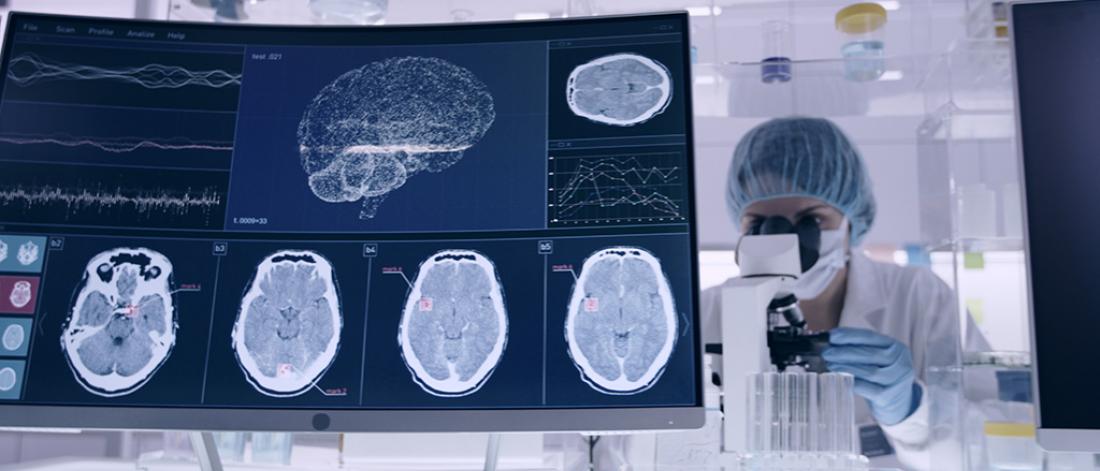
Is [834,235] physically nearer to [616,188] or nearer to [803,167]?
[803,167]

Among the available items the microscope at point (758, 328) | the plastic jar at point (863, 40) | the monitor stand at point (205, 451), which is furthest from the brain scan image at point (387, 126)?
the plastic jar at point (863, 40)

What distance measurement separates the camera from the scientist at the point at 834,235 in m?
2.24

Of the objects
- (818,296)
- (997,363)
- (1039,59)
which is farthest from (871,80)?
(1039,59)

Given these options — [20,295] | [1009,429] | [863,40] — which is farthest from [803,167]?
[20,295]

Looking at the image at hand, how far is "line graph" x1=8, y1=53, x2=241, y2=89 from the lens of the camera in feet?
3.59

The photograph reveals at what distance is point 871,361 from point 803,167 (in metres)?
0.66

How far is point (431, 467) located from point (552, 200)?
18.7 inches

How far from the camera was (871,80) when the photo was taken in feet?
7.82

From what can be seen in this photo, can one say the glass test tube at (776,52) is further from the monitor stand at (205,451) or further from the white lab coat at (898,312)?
the monitor stand at (205,451)

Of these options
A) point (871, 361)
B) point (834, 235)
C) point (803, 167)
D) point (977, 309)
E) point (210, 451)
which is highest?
point (803, 167)

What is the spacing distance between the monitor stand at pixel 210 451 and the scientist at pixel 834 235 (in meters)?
1.32

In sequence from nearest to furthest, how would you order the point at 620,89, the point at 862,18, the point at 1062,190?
the point at 1062,190 → the point at 620,89 → the point at 862,18

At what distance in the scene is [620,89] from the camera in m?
1.06

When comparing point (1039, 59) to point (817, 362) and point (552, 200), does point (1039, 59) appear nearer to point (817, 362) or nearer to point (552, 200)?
point (552, 200)
